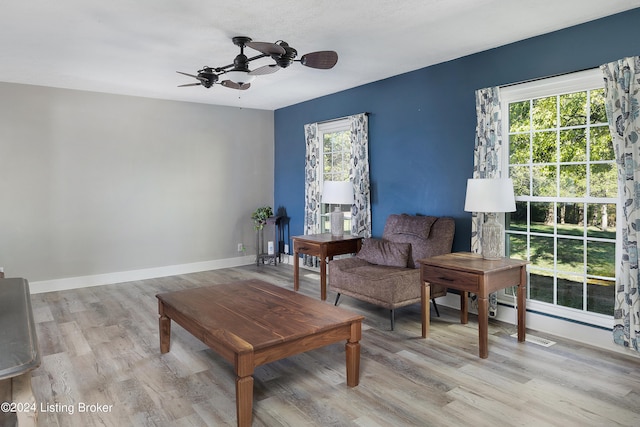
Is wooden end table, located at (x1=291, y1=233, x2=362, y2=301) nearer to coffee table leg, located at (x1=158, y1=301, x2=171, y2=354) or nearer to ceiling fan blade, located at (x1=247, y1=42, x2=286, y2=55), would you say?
coffee table leg, located at (x1=158, y1=301, x2=171, y2=354)

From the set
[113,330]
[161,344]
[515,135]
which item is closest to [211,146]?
[113,330]

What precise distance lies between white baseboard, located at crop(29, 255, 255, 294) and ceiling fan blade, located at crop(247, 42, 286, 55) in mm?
3967

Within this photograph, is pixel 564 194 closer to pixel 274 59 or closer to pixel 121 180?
pixel 274 59

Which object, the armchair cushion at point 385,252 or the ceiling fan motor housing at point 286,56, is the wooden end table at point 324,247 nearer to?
the armchair cushion at point 385,252

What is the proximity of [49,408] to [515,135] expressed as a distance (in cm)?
401

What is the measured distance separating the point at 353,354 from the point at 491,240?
154cm

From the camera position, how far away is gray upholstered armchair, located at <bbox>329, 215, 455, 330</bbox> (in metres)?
3.65

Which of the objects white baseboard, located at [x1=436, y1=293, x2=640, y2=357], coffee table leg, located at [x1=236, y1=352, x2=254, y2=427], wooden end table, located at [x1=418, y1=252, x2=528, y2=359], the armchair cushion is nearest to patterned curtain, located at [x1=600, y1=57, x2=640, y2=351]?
white baseboard, located at [x1=436, y1=293, x2=640, y2=357]

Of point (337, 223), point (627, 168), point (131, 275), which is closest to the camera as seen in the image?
point (627, 168)

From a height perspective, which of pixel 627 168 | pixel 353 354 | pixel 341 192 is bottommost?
pixel 353 354

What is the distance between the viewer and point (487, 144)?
376cm

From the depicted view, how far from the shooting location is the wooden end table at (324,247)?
4582 millimetres

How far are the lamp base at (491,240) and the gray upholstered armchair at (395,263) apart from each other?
0.58 metres

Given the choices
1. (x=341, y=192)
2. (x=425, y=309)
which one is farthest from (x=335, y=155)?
(x=425, y=309)
